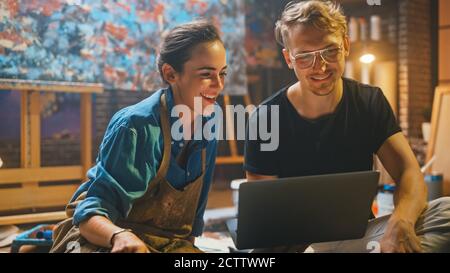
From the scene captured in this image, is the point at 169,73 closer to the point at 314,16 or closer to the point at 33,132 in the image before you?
the point at 314,16

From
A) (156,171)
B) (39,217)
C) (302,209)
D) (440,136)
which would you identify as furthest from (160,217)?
(440,136)

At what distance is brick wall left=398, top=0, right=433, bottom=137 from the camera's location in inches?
101

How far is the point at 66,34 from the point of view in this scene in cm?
225

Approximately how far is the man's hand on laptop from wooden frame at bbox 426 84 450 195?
1.36 meters

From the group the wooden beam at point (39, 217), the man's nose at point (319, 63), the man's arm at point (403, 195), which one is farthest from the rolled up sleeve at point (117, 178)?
the wooden beam at point (39, 217)

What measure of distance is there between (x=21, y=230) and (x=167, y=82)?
3.35ft

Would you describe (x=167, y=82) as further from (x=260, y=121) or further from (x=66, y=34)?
(x=66, y=34)

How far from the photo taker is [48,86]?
2146 millimetres

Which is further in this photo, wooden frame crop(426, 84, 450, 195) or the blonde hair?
wooden frame crop(426, 84, 450, 195)

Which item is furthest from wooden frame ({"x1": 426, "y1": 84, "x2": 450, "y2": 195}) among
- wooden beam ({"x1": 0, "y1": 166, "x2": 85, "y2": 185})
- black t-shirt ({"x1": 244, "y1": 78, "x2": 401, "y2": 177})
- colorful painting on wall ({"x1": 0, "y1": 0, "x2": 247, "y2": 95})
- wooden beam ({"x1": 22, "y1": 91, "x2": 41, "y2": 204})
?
wooden beam ({"x1": 22, "y1": 91, "x2": 41, "y2": 204})

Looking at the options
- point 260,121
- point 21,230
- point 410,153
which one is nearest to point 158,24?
point 21,230

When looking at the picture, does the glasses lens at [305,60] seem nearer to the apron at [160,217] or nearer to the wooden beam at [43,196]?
the apron at [160,217]

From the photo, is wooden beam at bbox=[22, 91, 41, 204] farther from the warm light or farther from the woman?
the warm light

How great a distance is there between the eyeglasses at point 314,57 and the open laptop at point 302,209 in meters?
0.28
